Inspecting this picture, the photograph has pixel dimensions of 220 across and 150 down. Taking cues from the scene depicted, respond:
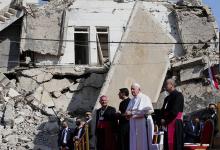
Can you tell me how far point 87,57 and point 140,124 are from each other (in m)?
14.4

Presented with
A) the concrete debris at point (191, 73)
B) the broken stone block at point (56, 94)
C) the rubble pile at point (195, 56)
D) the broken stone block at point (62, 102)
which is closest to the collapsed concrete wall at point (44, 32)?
the broken stone block at point (56, 94)

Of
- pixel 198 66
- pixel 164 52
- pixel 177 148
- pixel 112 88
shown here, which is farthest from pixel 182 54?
pixel 177 148

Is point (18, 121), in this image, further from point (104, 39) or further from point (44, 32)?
point (104, 39)

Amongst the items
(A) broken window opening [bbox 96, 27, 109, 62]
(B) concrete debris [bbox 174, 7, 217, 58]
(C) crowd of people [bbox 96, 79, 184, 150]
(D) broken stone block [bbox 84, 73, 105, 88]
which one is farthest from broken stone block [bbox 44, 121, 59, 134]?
(B) concrete debris [bbox 174, 7, 217, 58]

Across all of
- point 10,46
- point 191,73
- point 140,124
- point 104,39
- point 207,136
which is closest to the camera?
point 207,136

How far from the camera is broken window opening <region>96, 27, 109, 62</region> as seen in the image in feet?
83.5

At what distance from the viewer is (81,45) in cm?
2534

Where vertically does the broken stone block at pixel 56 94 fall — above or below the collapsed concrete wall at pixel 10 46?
below

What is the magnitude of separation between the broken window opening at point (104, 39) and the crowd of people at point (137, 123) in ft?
42.3

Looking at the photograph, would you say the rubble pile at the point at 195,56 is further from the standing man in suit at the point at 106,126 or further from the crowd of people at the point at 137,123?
the crowd of people at the point at 137,123

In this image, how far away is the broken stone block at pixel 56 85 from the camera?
23.3 m

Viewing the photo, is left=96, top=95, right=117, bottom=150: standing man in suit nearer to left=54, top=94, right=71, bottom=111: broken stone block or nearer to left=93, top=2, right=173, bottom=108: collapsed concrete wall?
left=93, top=2, right=173, bottom=108: collapsed concrete wall

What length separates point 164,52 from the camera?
68.1 feet

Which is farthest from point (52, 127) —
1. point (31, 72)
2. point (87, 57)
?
point (87, 57)
